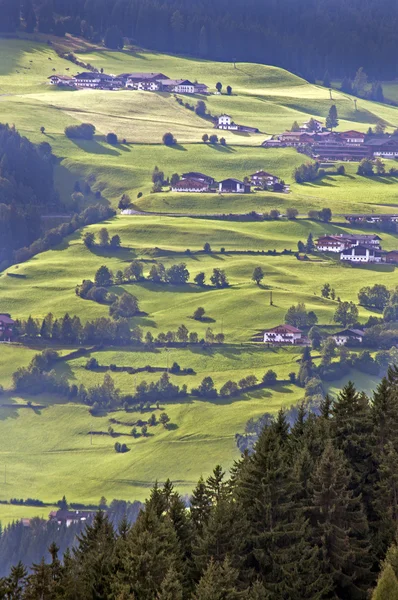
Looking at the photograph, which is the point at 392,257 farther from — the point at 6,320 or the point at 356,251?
the point at 6,320

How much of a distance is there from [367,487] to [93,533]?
12.8 metres

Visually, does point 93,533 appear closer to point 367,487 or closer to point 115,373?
point 367,487

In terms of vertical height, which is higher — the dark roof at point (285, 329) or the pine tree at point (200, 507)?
the pine tree at point (200, 507)

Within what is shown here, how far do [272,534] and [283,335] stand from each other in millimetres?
100278

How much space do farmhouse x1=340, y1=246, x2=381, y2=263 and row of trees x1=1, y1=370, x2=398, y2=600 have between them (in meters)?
119

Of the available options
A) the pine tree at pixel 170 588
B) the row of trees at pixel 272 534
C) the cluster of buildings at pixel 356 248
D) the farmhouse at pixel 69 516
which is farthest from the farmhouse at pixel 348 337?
the pine tree at pixel 170 588

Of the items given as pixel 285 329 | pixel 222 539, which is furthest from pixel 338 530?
pixel 285 329

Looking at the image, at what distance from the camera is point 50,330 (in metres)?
165

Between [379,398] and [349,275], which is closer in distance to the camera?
[379,398]

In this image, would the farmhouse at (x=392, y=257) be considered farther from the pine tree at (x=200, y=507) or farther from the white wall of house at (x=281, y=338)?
the pine tree at (x=200, y=507)

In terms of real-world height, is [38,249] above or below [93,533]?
below

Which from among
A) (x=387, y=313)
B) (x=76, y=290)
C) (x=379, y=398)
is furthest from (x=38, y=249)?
(x=379, y=398)

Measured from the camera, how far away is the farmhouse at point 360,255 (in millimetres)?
185375

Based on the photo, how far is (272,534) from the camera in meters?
59.2
